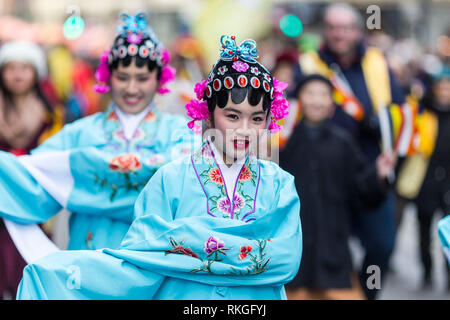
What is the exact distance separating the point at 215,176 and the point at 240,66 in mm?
478

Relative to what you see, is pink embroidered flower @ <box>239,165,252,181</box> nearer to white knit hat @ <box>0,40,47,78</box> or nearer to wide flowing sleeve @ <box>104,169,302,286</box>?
wide flowing sleeve @ <box>104,169,302,286</box>

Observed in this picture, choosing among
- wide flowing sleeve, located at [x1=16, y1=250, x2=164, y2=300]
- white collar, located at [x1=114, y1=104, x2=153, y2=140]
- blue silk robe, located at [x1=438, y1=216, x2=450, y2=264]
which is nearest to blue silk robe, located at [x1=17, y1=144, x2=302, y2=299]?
wide flowing sleeve, located at [x1=16, y1=250, x2=164, y2=300]

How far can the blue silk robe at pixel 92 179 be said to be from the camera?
4.02 m

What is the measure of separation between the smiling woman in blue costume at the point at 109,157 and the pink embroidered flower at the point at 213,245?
109 cm

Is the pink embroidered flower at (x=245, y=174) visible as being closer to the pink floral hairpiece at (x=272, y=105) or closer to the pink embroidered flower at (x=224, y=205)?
the pink embroidered flower at (x=224, y=205)

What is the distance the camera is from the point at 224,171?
3.27 m

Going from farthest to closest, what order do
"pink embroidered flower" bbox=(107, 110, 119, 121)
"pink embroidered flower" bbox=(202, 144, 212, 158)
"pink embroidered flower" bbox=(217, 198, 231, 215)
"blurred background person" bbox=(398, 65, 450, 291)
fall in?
"blurred background person" bbox=(398, 65, 450, 291) → "pink embroidered flower" bbox=(107, 110, 119, 121) → "pink embroidered flower" bbox=(202, 144, 212, 158) → "pink embroidered flower" bbox=(217, 198, 231, 215)

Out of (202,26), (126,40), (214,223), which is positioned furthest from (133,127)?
(202,26)

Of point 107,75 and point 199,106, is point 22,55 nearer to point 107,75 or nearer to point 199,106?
point 107,75

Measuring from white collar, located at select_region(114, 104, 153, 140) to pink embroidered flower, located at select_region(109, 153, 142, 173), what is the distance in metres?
0.25

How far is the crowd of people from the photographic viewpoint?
301 centimetres

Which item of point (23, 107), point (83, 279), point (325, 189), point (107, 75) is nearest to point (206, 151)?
point (83, 279)

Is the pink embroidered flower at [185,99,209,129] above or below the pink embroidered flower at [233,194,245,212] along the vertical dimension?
above

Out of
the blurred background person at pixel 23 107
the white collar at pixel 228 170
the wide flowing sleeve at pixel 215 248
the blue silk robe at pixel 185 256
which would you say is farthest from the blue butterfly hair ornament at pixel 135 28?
the blurred background person at pixel 23 107
